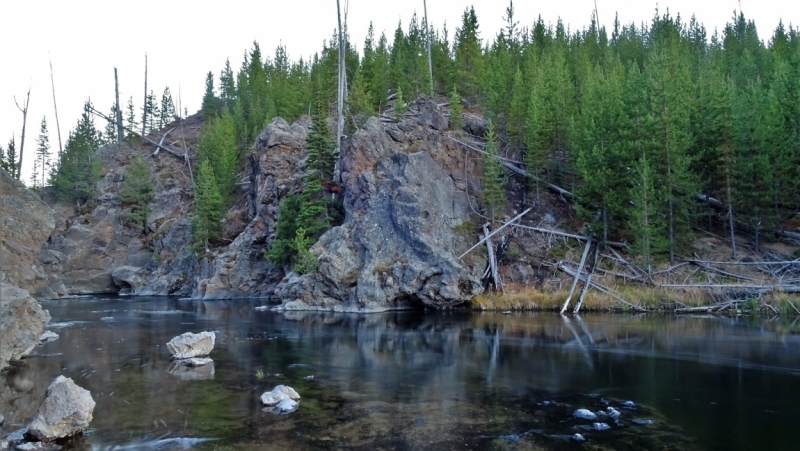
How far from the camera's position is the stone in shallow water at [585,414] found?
13.0 metres

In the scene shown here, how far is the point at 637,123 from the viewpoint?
39.7 m

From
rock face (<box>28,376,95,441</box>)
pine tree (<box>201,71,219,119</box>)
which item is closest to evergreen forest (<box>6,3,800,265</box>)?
pine tree (<box>201,71,219,119</box>)

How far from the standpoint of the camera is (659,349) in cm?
2188

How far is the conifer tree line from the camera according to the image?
38.1 meters

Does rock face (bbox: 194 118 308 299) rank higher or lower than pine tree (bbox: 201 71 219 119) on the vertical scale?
lower

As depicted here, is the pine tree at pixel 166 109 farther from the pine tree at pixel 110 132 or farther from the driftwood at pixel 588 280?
the driftwood at pixel 588 280

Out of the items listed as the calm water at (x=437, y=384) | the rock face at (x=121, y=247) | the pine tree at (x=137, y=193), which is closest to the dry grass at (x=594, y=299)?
the calm water at (x=437, y=384)

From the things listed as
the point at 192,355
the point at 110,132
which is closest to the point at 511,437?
the point at 192,355

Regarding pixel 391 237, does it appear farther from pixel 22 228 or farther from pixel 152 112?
pixel 152 112

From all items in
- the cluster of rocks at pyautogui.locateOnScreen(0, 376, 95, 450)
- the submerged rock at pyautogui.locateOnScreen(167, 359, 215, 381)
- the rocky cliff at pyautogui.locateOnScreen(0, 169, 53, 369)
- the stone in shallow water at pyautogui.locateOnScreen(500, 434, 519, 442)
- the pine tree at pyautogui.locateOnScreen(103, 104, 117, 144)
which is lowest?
the stone in shallow water at pyautogui.locateOnScreen(500, 434, 519, 442)

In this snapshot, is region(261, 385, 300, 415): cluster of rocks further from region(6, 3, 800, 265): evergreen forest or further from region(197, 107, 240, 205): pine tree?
region(197, 107, 240, 205): pine tree

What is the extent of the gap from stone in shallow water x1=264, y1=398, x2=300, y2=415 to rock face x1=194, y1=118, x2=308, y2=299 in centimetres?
4007

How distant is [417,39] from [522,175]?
32.7m

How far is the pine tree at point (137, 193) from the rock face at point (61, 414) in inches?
2341
